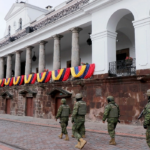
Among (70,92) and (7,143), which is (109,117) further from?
(70,92)

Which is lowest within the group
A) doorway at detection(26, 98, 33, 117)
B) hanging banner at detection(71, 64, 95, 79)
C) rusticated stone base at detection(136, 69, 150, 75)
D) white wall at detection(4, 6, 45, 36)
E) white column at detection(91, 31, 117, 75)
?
doorway at detection(26, 98, 33, 117)

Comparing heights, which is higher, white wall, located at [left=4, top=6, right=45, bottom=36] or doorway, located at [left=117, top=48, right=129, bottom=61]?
white wall, located at [left=4, top=6, right=45, bottom=36]

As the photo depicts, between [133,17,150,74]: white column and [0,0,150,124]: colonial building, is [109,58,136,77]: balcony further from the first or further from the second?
[133,17,150,74]: white column

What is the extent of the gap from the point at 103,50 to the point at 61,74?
390 cm

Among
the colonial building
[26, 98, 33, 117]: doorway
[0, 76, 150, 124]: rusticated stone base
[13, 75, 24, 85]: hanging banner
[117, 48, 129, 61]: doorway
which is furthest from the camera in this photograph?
[13, 75, 24, 85]: hanging banner

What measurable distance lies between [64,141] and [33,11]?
22846 millimetres

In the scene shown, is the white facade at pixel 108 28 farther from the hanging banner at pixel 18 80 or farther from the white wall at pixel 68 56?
the hanging banner at pixel 18 80

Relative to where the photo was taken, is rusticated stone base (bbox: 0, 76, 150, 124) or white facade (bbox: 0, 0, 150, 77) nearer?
rusticated stone base (bbox: 0, 76, 150, 124)

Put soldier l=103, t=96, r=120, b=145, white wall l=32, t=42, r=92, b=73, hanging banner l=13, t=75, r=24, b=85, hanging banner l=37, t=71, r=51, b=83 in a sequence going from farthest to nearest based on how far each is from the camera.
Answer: white wall l=32, t=42, r=92, b=73 < hanging banner l=13, t=75, r=24, b=85 < hanging banner l=37, t=71, r=51, b=83 < soldier l=103, t=96, r=120, b=145

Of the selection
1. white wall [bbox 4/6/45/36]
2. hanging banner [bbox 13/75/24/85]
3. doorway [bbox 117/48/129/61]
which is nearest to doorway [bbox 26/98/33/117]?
hanging banner [bbox 13/75/24/85]

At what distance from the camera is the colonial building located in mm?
11789

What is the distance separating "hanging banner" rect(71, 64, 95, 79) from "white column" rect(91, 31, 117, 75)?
1.09 ft

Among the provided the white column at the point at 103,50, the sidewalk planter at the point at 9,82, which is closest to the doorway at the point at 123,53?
the white column at the point at 103,50

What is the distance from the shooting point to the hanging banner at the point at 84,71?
1382 cm
